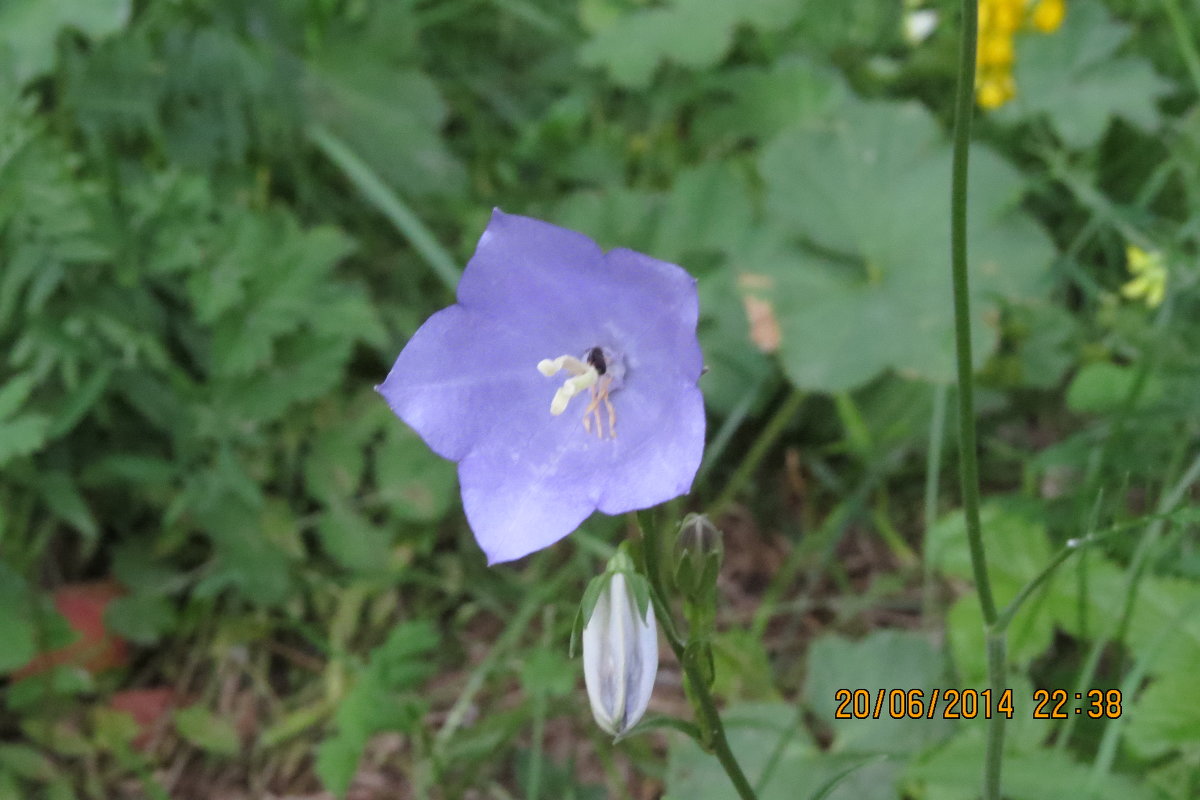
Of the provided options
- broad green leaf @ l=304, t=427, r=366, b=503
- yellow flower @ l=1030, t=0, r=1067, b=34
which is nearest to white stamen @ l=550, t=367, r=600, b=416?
broad green leaf @ l=304, t=427, r=366, b=503

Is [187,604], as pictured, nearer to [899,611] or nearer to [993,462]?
[899,611]

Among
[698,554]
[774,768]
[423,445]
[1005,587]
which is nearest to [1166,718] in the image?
[1005,587]

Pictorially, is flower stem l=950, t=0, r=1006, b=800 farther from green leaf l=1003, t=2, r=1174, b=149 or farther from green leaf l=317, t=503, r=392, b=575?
green leaf l=1003, t=2, r=1174, b=149

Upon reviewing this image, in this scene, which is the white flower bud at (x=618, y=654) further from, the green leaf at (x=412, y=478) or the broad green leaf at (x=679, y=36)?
the broad green leaf at (x=679, y=36)

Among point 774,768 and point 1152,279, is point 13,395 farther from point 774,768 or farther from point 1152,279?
point 1152,279

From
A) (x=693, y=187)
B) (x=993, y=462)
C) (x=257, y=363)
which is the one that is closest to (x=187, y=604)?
(x=257, y=363)
